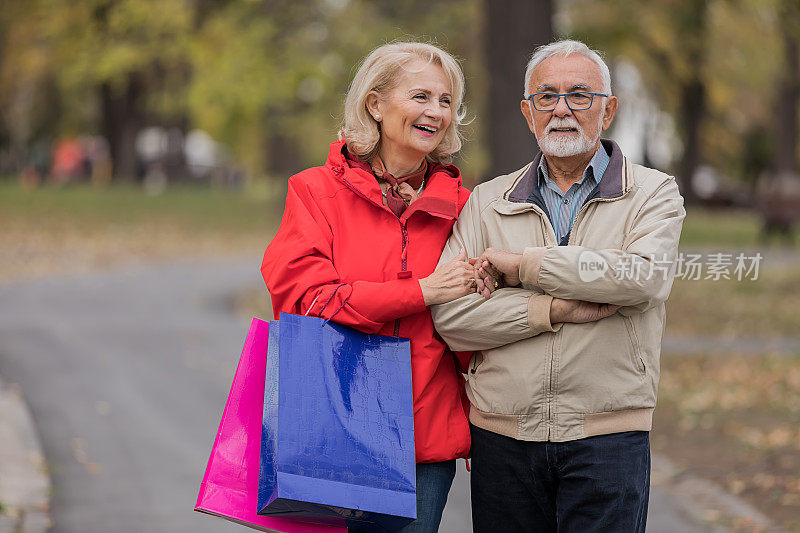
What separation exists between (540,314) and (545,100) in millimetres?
643

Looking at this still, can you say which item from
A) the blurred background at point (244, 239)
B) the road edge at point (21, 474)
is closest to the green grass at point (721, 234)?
the blurred background at point (244, 239)

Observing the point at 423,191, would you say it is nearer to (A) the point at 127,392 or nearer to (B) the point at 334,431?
(B) the point at 334,431

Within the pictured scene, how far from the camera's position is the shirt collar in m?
3.17

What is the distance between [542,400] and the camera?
307 cm

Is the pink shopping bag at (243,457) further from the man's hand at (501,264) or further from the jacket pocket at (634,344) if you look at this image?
the jacket pocket at (634,344)

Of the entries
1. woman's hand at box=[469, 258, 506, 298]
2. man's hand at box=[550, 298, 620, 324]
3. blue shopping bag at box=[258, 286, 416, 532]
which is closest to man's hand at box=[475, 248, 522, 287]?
woman's hand at box=[469, 258, 506, 298]

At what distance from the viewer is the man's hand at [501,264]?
10.0ft

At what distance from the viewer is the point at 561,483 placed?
313 centimetres

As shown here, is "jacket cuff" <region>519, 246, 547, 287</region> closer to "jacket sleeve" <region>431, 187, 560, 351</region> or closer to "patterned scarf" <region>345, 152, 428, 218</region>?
"jacket sleeve" <region>431, 187, 560, 351</region>

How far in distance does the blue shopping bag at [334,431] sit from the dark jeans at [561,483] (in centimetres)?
31

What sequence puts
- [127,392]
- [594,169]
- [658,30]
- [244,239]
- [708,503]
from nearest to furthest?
[594,169] → [708,503] → [127,392] → [658,30] → [244,239]

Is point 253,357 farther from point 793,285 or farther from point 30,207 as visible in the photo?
point 30,207

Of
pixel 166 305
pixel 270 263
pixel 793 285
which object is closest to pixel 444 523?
pixel 270 263

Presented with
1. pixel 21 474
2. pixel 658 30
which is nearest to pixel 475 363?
pixel 21 474
